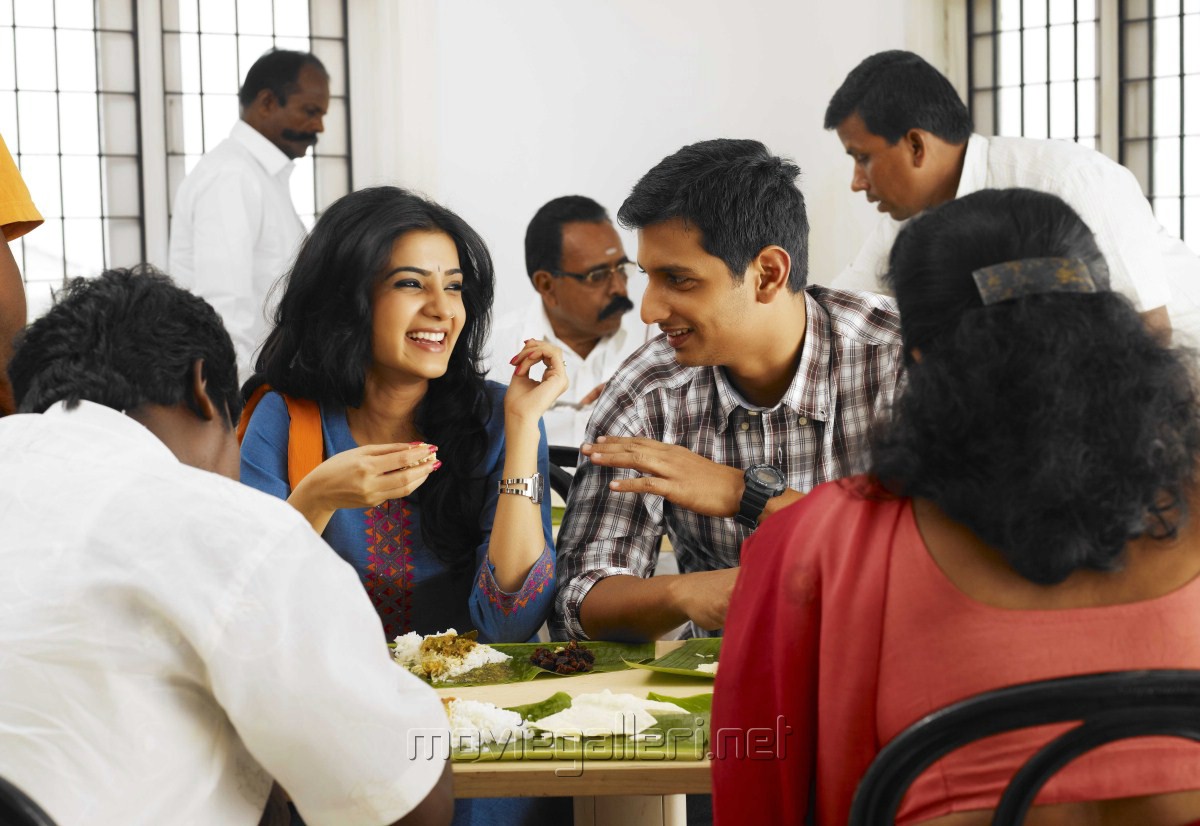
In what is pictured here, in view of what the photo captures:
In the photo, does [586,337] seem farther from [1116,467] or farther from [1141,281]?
[1116,467]

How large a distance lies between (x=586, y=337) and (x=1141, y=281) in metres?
2.05

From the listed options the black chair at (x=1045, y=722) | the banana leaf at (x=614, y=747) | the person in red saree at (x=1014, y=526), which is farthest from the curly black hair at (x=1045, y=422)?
the banana leaf at (x=614, y=747)

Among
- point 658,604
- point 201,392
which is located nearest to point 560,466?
point 658,604

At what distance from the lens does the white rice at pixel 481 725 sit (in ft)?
4.93

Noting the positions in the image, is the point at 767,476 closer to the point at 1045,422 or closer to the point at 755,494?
the point at 755,494

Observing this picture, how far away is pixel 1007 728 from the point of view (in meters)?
0.97

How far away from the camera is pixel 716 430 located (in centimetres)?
232

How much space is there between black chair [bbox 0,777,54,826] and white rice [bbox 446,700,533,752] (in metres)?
0.56

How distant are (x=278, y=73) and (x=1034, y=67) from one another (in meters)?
3.59

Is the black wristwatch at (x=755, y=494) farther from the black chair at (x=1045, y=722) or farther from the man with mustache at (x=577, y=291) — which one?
the man with mustache at (x=577, y=291)

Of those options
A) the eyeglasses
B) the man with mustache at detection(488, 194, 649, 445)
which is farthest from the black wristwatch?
the eyeglasses

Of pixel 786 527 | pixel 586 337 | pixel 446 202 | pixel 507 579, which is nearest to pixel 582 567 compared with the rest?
pixel 507 579

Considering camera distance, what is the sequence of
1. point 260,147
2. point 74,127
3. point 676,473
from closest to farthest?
1. point 676,473
2. point 260,147
3. point 74,127

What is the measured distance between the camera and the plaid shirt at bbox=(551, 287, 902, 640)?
225 cm
